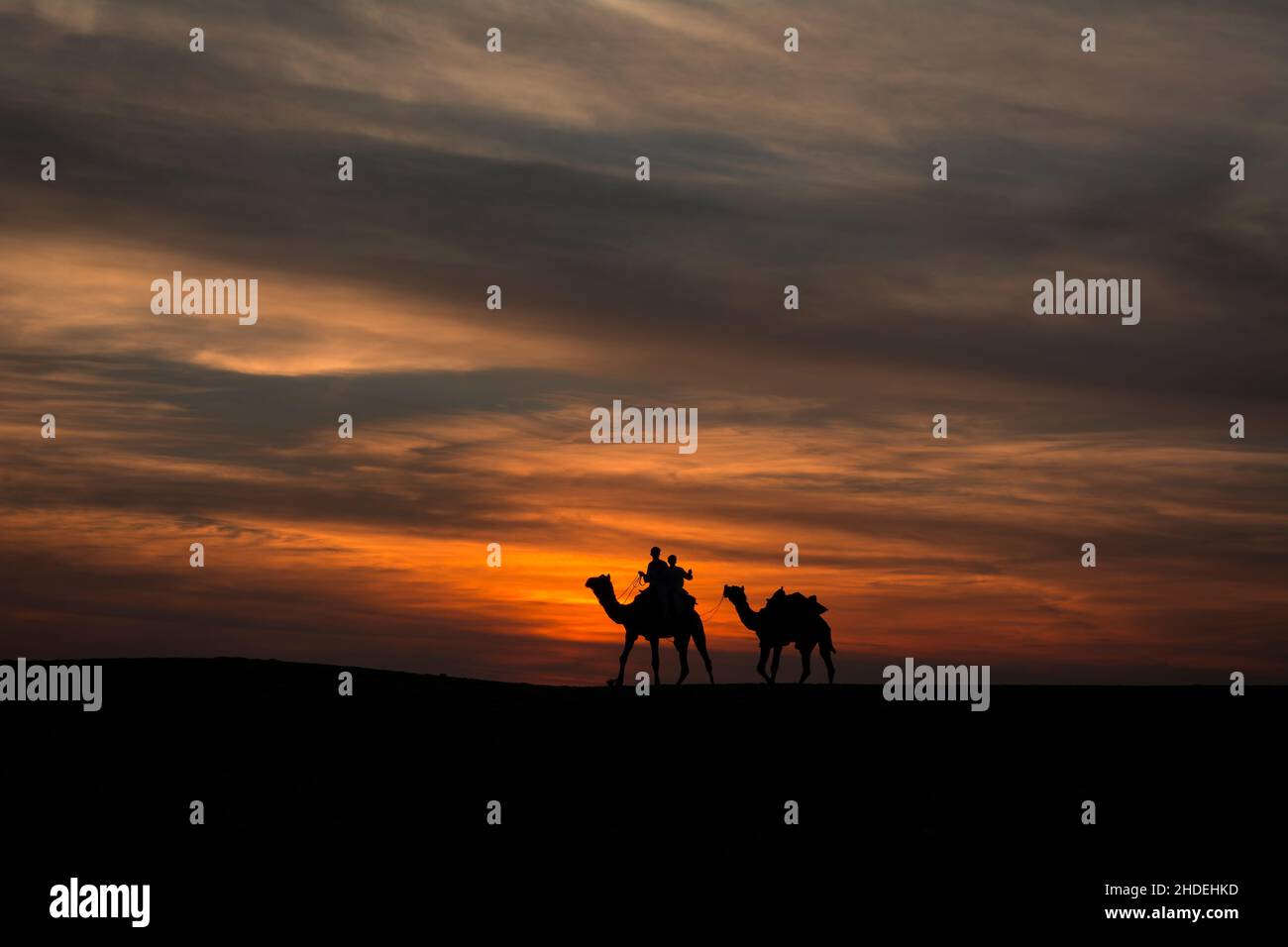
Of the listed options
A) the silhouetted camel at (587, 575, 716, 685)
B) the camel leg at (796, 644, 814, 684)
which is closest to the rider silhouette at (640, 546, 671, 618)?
the silhouetted camel at (587, 575, 716, 685)

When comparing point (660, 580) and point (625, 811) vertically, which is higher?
point (660, 580)

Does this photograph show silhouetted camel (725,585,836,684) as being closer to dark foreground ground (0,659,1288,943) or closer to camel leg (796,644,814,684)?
camel leg (796,644,814,684)

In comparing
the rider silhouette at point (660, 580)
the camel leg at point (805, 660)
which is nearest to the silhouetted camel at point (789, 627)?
the camel leg at point (805, 660)

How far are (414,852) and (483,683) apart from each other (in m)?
13.5

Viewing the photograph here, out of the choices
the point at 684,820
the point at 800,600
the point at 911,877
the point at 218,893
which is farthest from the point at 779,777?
the point at 800,600

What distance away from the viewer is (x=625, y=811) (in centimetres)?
2359

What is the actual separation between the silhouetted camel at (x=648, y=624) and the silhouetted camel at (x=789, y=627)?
89.4 inches

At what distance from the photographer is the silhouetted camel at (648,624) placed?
1441 inches

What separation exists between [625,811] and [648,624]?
518 inches

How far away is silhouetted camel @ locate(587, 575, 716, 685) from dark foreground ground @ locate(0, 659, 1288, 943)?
4098 millimetres

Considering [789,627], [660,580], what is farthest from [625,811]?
[789,627]

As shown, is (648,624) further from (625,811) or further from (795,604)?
(625,811)

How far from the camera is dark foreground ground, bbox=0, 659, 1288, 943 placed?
64.6 feet

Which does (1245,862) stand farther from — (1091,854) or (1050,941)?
(1050,941)
